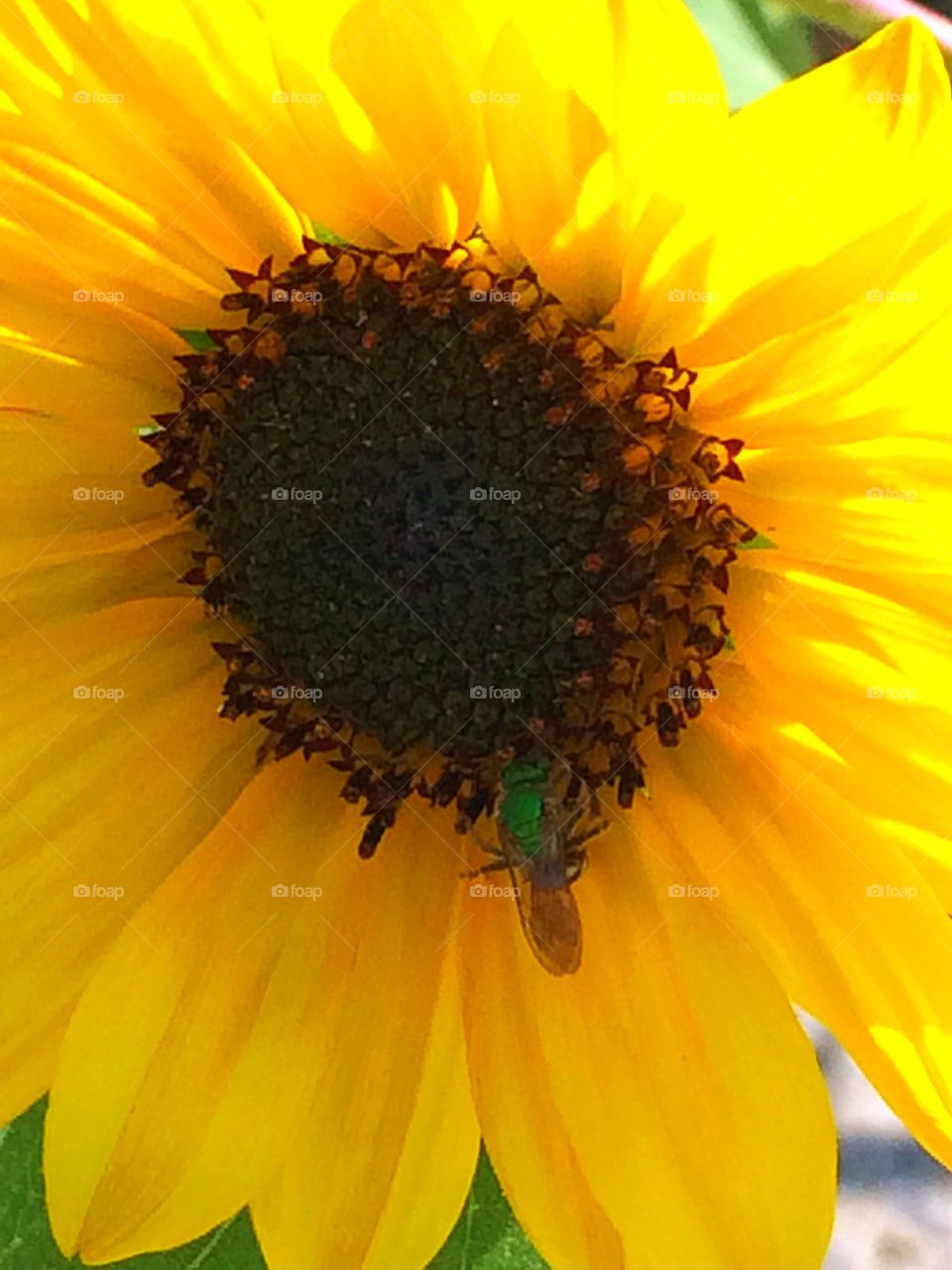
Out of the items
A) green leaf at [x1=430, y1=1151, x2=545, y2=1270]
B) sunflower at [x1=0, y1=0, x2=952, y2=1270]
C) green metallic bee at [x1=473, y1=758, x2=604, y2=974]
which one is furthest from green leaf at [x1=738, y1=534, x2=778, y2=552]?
green leaf at [x1=430, y1=1151, x2=545, y2=1270]

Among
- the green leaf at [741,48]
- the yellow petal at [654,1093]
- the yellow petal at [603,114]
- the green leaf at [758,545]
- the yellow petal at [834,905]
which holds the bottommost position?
the yellow petal at [654,1093]

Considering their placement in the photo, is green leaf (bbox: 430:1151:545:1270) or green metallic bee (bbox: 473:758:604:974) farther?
green leaf (bbox: 430:1151:545:1270)

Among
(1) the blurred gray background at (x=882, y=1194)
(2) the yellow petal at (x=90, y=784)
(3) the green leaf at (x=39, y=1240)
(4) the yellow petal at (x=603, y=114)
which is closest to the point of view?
(4) the yellow petal at (x=603, y=114)

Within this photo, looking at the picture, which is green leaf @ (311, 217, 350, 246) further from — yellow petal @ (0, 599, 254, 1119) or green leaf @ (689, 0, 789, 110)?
green leaf @ (689, 0, 789, 110)

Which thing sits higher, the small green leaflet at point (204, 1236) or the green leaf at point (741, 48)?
the green leaf at point (741, 48)

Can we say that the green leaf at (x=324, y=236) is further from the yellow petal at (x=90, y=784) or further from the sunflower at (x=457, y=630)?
the yellow petal at (x=90, y=784)

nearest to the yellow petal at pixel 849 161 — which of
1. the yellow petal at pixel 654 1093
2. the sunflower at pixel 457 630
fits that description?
the sunflower at pixel 457 630
